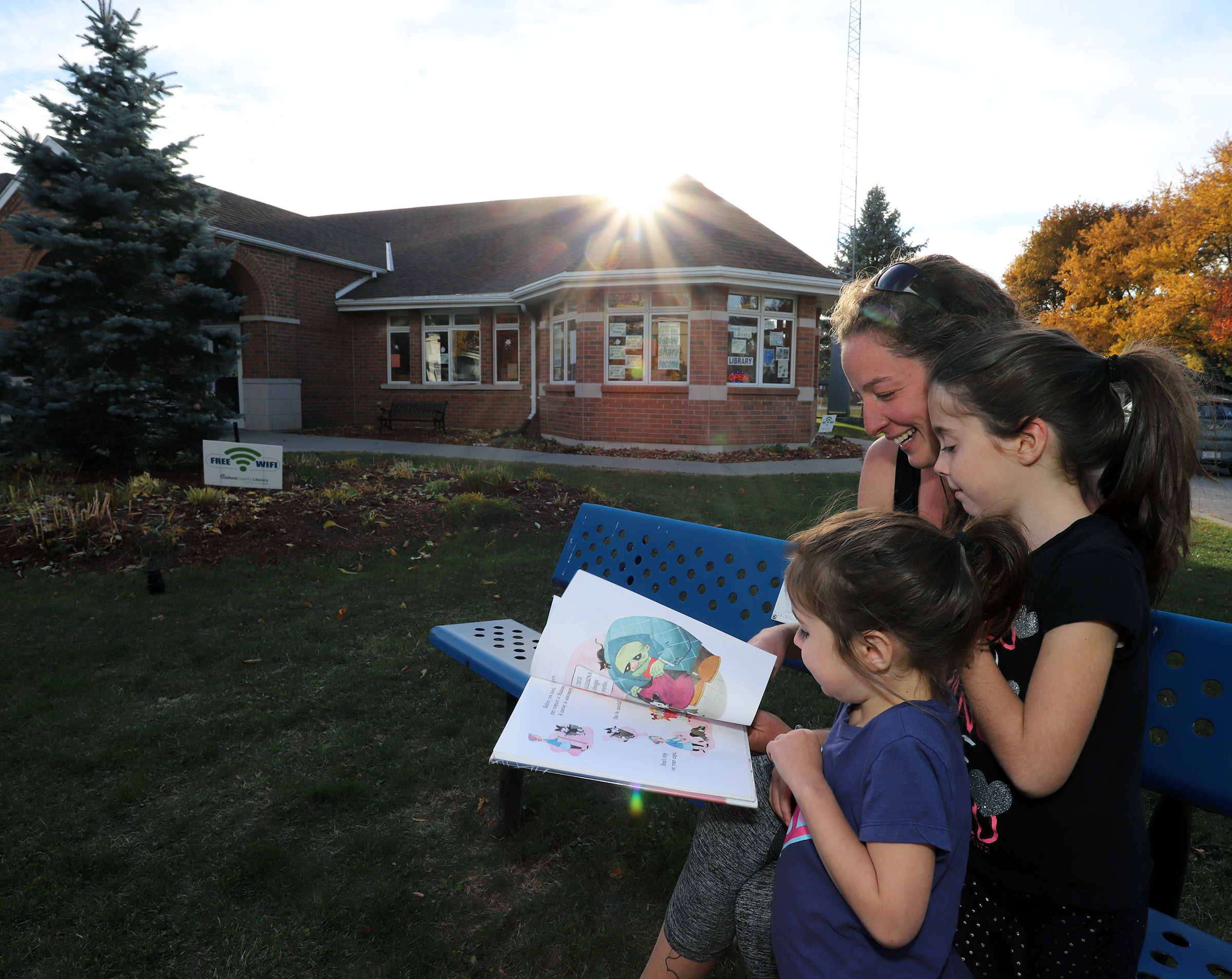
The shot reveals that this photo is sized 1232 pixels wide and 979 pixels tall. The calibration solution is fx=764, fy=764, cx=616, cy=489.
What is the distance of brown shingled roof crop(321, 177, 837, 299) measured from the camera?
15570 millimetres

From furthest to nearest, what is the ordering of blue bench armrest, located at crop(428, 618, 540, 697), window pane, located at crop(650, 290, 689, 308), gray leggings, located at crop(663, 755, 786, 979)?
window pane, located at crop(650, 290, 689, 308), blue bench armrest, located at crop(428, 618, 540, 697), gray leggings, located at crop(663, 755, 786, 979)

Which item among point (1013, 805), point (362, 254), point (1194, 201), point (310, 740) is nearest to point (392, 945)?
point (310, 740)

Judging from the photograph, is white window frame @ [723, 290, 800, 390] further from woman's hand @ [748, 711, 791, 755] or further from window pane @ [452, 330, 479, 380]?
woman's hand @ [748, 711, 791, 755]

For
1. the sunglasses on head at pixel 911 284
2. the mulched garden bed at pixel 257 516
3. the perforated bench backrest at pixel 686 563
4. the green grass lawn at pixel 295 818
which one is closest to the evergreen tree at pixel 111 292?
the mulched garden bed at pixel 257 516

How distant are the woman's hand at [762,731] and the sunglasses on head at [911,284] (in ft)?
4.16

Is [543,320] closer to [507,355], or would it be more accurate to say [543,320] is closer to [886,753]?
Answer: [507,355]

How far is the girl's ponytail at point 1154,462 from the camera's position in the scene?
4.99 ft

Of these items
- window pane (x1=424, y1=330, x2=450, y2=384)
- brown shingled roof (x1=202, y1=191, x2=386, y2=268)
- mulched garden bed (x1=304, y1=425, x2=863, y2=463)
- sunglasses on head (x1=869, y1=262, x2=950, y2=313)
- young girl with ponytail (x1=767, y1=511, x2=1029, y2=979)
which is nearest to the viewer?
young girl with ponytail (x1=767, y1=511, x2=1029, y2=979)

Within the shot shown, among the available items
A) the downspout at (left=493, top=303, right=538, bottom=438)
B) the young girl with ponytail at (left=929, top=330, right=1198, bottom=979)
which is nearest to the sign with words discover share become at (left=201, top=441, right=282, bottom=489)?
the young girl with ponytail at (left=929, top=330, right=1198, bottom=979)

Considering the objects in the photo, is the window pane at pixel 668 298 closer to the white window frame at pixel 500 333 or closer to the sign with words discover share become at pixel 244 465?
the white window frame at pixel 500 333

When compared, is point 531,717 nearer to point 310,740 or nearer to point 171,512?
point 310,740

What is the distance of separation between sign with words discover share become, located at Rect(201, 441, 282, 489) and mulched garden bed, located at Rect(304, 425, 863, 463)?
7.61 meters

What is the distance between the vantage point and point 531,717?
5.75 feet

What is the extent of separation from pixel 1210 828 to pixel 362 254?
73.3ft
